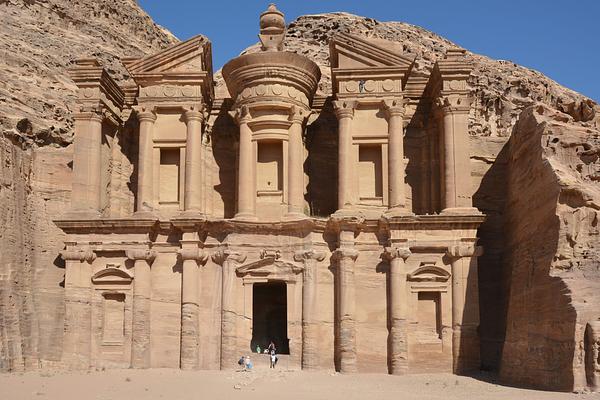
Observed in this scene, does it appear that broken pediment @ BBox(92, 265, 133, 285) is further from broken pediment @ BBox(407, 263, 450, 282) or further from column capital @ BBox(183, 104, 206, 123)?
broken pediment @ BBox(407, 263, 450, 282)

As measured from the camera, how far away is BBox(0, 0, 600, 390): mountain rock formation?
2102 cm

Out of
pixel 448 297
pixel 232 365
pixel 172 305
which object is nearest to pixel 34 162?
pixel 172 305

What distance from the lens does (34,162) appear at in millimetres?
30016

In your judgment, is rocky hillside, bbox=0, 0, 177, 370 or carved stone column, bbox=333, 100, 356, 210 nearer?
rocky hillside, bbox=0, 0, 177, 370

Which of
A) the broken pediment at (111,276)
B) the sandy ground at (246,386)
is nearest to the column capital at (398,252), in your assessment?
the sandy ground at (246,386)

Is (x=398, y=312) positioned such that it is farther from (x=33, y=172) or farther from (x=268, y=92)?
(x=33, y=172)

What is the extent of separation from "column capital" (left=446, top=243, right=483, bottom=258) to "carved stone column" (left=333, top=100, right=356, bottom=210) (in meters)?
3.85

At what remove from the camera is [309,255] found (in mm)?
26703

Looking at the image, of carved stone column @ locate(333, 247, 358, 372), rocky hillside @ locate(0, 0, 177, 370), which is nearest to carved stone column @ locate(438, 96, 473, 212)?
carved stone column @ locate(333, 247, 358, 372)

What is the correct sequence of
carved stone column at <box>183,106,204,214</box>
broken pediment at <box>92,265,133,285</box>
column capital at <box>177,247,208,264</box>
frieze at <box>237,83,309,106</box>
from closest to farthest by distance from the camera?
column capital at <box>177,247,208,264</box> → broken pediment at <box>92,265,133,285</box> → carved stone column at <box>183,106,204,214</box> → frieze at <box>237,83,309,106</box>

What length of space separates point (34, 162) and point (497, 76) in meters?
21.9

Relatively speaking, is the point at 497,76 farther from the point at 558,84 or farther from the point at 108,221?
the point at 108,221

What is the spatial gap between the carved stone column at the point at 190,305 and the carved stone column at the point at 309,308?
11.5 ft

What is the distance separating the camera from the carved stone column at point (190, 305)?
86.0 feet
